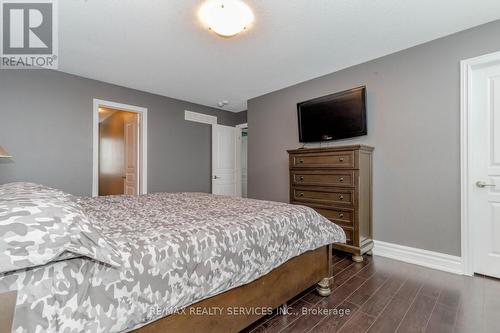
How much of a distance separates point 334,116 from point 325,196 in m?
1.13

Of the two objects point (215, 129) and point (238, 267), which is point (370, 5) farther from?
point (215, 129)

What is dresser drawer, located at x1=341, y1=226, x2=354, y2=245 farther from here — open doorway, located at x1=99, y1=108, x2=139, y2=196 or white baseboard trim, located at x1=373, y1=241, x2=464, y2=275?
open doorway, located at x1=99, y1=108, x2=139, y2=196

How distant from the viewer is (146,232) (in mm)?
1156

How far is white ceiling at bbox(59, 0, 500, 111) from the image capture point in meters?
2.04

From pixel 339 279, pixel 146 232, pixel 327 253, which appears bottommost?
pixel 339 279

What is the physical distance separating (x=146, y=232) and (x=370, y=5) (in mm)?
2478

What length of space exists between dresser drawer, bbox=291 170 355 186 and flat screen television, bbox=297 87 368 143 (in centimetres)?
62

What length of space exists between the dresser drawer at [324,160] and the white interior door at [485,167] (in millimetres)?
1134

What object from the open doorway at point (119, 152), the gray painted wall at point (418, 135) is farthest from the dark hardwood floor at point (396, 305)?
the open doorway at point (119, 152)

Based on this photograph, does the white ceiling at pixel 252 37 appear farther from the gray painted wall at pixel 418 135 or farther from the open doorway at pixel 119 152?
the open doorway at pixel 119 152

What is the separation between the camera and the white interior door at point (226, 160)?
501 centimetres

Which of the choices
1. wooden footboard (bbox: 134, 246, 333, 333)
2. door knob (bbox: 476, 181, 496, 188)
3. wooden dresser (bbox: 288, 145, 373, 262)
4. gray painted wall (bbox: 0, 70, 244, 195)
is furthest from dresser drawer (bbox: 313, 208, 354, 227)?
gray painted wall (bbox: 0, 70, 244, 195)

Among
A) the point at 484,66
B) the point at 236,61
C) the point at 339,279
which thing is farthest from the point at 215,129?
the point at 484,66

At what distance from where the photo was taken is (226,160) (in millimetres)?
5215
